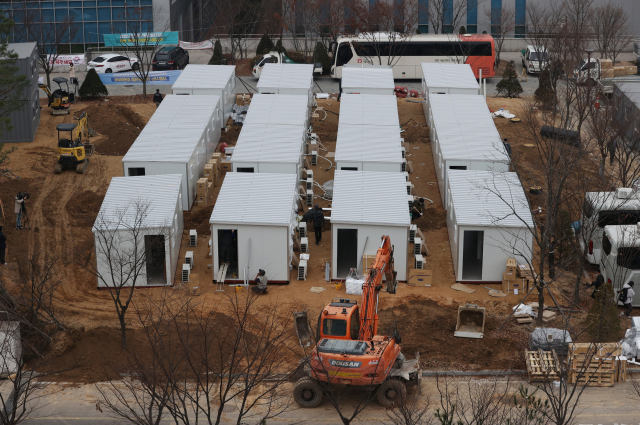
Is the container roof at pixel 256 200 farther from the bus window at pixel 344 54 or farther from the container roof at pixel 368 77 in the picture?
the bus window at pixel 344 54

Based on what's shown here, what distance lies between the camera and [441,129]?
129ft

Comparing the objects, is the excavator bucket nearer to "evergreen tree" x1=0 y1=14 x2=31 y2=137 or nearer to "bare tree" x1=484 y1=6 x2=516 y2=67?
"evergreen tree" x1=0 y1=14 x2=31 y2=137

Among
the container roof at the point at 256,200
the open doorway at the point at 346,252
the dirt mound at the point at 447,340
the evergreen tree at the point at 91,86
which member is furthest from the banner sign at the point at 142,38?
the dirt mound at the point at 447,340

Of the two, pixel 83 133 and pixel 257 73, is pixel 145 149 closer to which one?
pixel 83 133

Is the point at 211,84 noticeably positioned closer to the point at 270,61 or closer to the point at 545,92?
the point at 270,61

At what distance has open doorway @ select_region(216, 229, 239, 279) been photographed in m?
30.0

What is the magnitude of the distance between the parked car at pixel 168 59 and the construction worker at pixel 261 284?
30308 millimetres

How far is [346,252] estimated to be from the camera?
1228 inches

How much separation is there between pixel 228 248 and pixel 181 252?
2922mm

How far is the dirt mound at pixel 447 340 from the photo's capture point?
24422 mm

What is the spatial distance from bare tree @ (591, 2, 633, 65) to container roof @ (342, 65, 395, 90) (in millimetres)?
15505

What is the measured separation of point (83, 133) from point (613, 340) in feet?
90.3

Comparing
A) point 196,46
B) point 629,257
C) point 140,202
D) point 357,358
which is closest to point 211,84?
point 140,202

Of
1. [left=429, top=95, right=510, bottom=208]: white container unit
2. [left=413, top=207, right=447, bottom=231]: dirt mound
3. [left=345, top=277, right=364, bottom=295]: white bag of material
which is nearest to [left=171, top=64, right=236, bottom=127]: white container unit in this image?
[left=429, top=95, right=510, bottom=208]: white container unit
